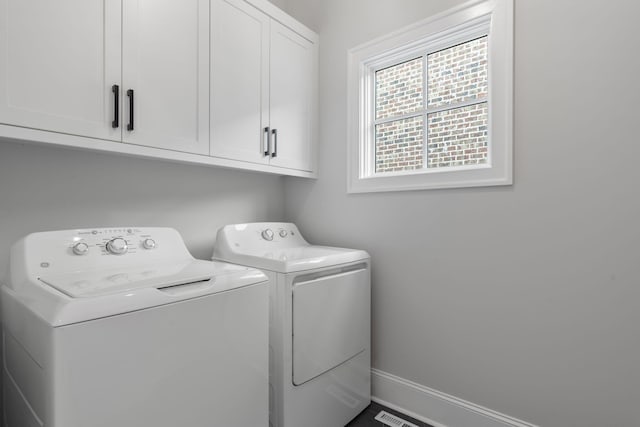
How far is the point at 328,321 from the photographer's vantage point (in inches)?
63.6

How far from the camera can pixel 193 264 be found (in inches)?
55.7

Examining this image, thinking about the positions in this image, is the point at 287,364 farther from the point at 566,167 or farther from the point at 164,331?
the point at 566,167

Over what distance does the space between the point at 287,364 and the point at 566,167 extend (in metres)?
1.47

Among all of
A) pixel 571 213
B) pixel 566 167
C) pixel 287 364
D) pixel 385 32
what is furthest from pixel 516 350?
pixel 385 32

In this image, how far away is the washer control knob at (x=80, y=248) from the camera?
1249mm

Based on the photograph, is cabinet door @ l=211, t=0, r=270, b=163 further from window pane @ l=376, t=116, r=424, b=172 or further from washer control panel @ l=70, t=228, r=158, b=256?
window pane @ l=376, t=116, r=424, b=172

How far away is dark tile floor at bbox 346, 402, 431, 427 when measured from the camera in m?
1.74

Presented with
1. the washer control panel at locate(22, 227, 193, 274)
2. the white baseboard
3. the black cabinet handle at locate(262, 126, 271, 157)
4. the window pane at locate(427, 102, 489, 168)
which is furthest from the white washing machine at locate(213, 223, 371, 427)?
the window pane at locate(427, 102, 489, 168)

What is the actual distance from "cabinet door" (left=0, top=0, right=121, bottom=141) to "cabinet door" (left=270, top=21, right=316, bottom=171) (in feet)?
2.87

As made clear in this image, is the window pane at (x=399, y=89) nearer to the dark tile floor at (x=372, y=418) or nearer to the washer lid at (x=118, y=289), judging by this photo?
the washer lid at (x=118, y=289)

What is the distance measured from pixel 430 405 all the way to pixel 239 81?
2035mm

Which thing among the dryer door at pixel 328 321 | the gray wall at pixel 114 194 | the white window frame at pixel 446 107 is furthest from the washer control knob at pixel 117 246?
the white window frame at pixel 446 107

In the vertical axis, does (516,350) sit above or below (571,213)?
below

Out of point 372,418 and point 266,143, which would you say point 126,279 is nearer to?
point 266,143
